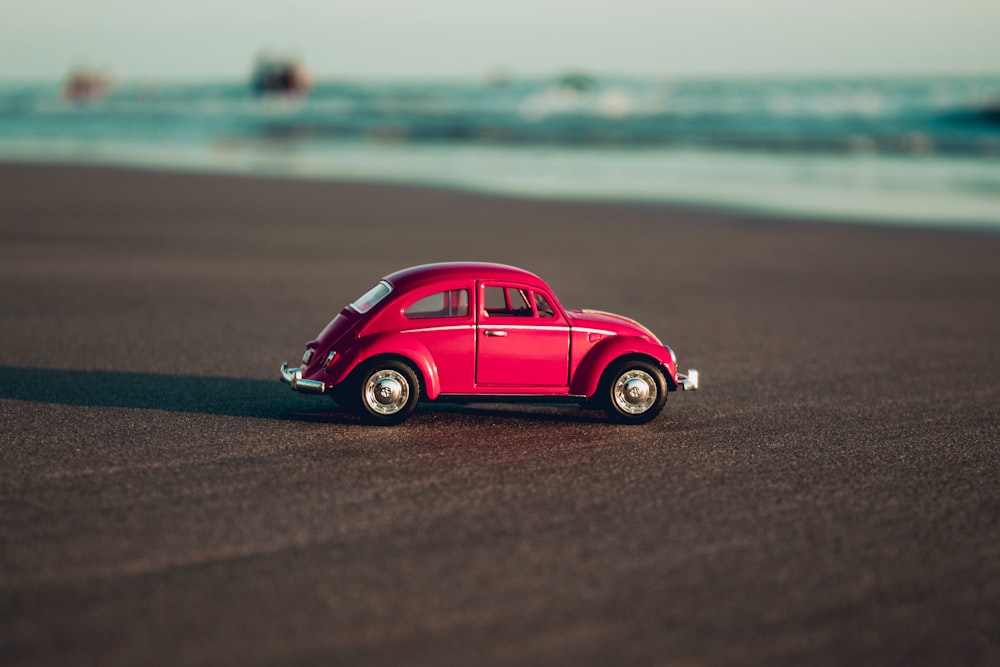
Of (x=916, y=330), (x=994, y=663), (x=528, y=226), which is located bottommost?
(x=994, y=663)

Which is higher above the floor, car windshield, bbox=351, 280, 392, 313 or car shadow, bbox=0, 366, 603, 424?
car windshield, bbox=351, 280, 392, 313

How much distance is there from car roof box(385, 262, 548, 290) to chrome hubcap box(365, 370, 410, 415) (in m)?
0.76

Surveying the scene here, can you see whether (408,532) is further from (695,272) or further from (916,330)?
(695,272)

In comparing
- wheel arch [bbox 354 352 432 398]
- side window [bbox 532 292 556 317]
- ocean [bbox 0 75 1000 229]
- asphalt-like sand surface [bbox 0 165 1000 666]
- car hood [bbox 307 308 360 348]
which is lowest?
asphalt-like sand surface [bbox 0 165 1000 666]

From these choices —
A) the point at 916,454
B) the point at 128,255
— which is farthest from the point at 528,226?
the point at 916,454

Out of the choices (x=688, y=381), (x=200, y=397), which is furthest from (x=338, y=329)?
(x=688, y=381)

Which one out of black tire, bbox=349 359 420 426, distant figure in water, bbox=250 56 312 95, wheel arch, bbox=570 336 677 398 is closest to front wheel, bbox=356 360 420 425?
black tire, bbox=349 359 420 426

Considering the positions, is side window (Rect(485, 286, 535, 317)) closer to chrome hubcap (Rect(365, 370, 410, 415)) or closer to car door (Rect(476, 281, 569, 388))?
car door (Rect(476, 281, 569, 388))

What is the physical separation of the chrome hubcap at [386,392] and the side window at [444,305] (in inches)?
22.1

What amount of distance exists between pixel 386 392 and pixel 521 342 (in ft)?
3.80

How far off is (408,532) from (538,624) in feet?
4.35

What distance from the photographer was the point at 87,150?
44.5 m

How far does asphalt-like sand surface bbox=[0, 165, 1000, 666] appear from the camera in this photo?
5.13 meters

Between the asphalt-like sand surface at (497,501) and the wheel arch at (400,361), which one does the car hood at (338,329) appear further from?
the asphalt-like sand surface at (497,501)
